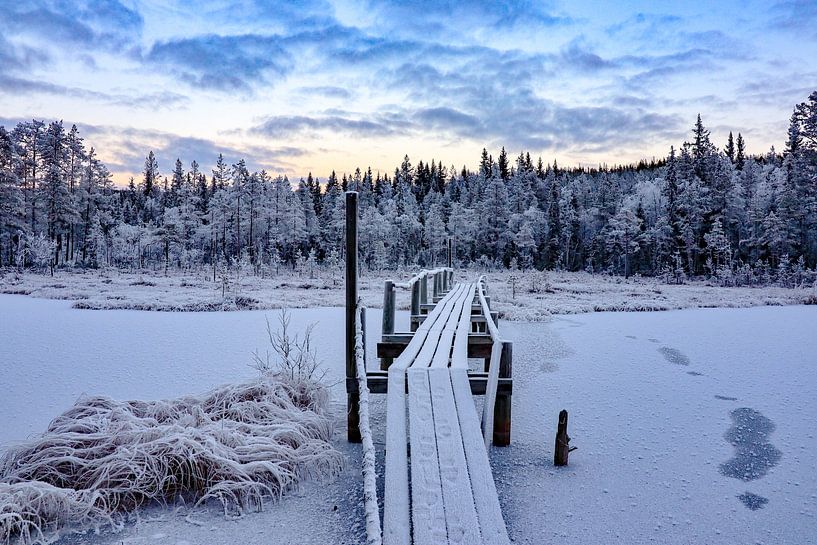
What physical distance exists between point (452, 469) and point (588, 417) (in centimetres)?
313

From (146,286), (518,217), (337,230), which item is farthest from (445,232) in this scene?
(146,286)

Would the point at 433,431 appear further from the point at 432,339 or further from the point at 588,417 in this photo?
the point at 588,417

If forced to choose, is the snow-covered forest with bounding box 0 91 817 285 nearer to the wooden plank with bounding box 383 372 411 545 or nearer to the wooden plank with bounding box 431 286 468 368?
the wooden plank with bounding box 431 286 468 368

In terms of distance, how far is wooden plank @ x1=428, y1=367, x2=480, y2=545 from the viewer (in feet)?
8.09

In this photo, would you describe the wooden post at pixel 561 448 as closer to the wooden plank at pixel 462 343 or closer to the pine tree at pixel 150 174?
the wooden plank at pixel 462 343

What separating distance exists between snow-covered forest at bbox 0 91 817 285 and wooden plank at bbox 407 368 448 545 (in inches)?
1148

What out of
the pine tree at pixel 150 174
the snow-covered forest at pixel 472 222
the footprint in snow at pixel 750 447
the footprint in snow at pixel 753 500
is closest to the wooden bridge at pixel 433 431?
the footprint in snow at pixel 753 500

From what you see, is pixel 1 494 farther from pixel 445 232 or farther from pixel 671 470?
pixel 445 232

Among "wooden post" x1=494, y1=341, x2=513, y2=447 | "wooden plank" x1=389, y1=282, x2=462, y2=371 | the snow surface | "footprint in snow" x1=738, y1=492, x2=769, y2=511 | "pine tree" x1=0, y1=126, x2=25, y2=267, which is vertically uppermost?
"pine tree" x1=0, y1=126, x2=25, y2=267

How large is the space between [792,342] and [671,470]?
8600 mm

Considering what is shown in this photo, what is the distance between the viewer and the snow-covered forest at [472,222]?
35562 millimetres

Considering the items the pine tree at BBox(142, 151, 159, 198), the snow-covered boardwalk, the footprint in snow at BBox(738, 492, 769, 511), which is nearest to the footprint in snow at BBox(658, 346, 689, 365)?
the footprint in snow at BBox(738, 492, 769, 511)

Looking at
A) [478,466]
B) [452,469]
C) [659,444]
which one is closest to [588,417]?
[659,444]

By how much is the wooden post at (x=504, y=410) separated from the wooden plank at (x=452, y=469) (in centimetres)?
64
